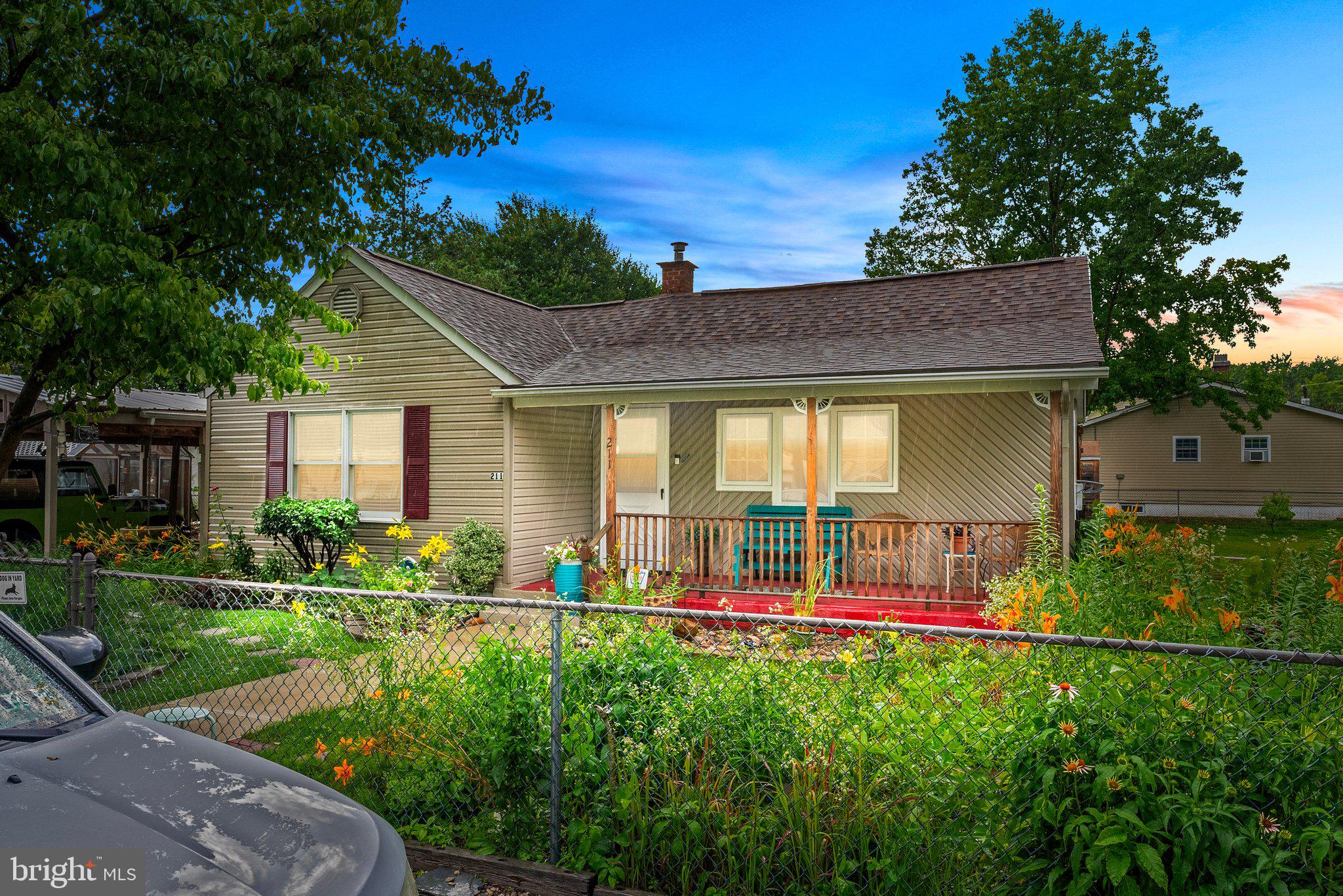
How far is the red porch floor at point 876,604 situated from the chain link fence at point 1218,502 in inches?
858

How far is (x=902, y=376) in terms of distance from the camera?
9031mm

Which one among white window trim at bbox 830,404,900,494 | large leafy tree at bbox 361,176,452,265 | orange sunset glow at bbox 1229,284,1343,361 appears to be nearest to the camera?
white window trim at bbox 830,404,900,494

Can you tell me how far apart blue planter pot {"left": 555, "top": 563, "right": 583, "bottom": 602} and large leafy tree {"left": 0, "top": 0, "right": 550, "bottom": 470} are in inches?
152

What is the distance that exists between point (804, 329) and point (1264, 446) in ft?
83.5

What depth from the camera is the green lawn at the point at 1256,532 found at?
57.9 ft

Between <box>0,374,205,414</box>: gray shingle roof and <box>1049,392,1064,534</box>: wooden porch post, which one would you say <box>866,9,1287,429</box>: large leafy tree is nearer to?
<box>1049,392,1064,534</box>: wooden porch post

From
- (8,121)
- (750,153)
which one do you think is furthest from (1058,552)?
(750,153)

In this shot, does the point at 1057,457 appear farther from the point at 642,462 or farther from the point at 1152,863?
the point at 1152,863

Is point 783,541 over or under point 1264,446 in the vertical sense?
under

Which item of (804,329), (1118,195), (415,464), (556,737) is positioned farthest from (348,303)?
(1118,195)

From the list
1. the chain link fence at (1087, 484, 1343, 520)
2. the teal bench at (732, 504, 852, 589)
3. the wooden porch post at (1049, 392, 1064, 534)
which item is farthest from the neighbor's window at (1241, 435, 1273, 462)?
Answer: the teal bench at (732, 504, 852, 589)

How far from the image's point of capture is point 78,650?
9.88ft

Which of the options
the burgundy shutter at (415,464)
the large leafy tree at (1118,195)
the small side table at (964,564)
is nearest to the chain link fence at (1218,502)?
the large leafy tree at (1118,195)

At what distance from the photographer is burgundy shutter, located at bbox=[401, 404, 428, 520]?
445 inches
